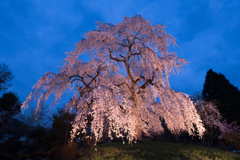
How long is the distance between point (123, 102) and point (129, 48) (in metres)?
4.55

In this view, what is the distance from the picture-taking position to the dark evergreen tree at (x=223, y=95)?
2052 centimetres

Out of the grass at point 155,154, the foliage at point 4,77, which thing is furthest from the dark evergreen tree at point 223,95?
the foliage at point 4,77

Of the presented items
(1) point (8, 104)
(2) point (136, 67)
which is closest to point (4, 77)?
(1) point (8, 104)

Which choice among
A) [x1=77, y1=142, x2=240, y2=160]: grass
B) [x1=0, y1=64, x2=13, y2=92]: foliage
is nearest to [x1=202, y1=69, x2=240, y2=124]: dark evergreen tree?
[x1=77, y1=142, x2=240, y2=160]: grass

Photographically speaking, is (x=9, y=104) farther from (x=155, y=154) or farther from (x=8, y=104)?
(x=155, y=154)

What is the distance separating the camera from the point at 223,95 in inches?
891

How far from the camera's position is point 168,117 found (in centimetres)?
869

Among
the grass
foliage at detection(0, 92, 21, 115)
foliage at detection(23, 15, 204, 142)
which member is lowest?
the grass

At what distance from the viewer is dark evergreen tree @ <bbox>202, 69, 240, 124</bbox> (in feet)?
67.3

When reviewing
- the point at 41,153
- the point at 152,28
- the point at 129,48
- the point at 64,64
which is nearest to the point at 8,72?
the point at 41,153

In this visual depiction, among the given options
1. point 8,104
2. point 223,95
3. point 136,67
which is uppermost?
point 223,95

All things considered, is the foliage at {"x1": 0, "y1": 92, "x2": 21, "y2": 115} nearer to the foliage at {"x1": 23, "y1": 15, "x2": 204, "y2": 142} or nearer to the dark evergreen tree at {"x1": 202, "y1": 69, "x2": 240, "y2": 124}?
the foliage at {"x1": 23, "y1": 15, "x2": 204, "y2": 142}

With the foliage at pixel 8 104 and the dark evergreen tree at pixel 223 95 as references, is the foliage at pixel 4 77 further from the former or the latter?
the dark evergreen tree at pixel 223 95

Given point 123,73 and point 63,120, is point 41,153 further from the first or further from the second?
point 123,73
